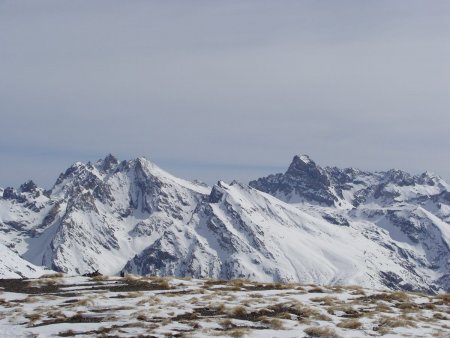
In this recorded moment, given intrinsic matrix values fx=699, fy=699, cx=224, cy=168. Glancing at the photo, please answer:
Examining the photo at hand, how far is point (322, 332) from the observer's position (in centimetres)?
2880

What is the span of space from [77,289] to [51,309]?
7642mm

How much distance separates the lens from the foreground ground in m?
29.2

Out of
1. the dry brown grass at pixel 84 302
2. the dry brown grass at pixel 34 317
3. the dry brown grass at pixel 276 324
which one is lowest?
the dry brown grass at pixel 276 324

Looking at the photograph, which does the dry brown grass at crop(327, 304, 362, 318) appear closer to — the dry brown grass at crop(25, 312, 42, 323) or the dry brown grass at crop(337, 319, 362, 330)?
the dry brown grass at crop(337, 319, 362, 330)

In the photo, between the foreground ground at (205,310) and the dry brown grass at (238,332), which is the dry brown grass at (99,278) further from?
the dry brown grass at (238,332)

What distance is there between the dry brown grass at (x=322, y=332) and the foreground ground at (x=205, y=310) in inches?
1.6

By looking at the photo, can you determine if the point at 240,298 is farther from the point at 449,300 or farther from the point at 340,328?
the point at 449,300

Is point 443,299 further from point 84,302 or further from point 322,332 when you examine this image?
point 84,302

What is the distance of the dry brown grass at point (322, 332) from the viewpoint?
93.9 ft

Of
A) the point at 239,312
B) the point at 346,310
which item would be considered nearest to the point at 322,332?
the point at 239,312

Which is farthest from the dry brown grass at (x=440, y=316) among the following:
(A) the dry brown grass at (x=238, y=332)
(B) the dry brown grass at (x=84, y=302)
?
(B) the dry brown grass at (x=84, y=302)

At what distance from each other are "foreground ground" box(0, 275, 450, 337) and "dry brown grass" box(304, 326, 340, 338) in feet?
0.13

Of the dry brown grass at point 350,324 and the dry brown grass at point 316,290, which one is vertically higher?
the dry brown grass at point 316,290

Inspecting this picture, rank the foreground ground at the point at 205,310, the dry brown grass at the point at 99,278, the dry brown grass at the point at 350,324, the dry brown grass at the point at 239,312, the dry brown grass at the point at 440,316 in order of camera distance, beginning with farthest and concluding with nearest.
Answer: the dry brown grass at the point at 99,278 < the dry brown grass at the point at 440,316 < the dry brown grass at the point at 239,312 < the dry brown grass at the point at 350,324 < the foreground ground at the point at 205,310
